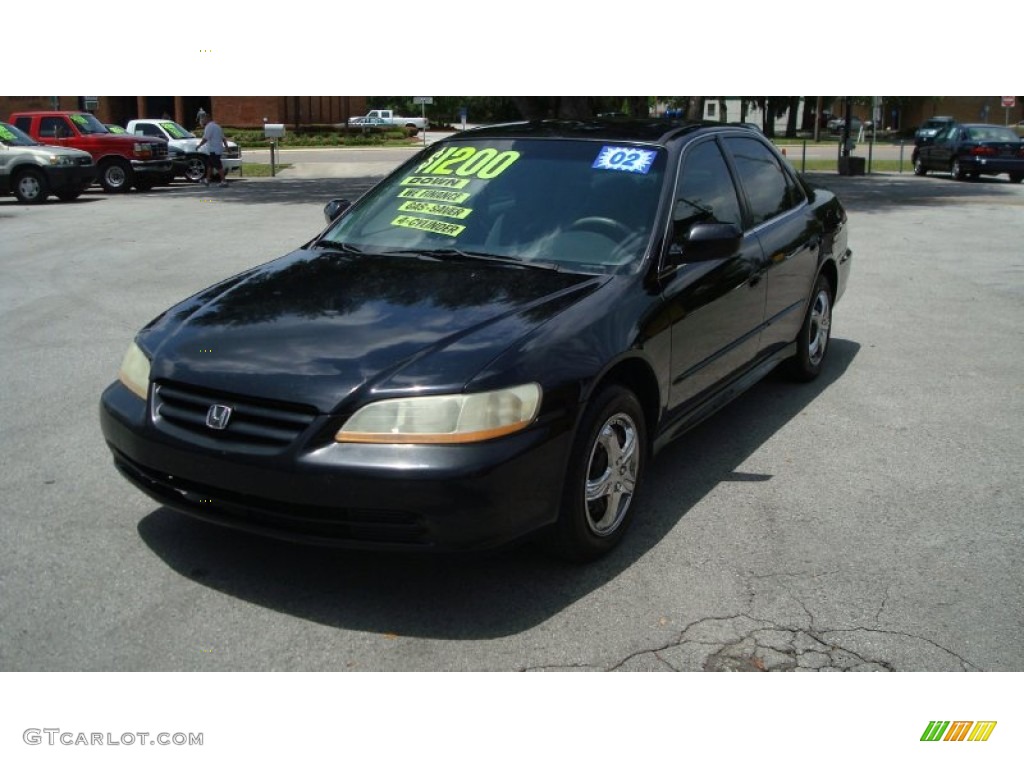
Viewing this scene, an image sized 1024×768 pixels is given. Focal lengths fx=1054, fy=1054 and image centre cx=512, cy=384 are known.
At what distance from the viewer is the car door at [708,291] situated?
4.68 meters

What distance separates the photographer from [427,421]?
11.4 feet

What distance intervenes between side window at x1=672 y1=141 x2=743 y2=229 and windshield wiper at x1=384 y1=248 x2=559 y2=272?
72 cm

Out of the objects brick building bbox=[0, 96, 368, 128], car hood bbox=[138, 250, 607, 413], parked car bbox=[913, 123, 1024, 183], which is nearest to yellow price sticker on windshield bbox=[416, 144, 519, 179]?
car hood bbox=[138, 250, 607, 413]

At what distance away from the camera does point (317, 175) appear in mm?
31297

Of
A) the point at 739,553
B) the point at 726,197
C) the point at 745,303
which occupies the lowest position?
the point at 739,553

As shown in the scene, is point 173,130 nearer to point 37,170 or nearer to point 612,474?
point 37,170

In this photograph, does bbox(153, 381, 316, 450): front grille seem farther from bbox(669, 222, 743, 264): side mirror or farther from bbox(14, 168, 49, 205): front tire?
bbox(14, 168, 49, 205): front tire

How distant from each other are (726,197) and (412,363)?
2.56 metres

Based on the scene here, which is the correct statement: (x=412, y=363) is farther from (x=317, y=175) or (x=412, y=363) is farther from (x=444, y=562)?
(x=317, y=175)

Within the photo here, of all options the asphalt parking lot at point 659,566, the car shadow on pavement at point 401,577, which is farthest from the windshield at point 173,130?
the car shadow on pavement at point 401,577

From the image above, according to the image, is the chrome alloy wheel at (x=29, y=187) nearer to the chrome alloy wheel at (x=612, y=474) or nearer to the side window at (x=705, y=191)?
the side window at (x=705, y=191)

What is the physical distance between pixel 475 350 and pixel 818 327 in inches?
155

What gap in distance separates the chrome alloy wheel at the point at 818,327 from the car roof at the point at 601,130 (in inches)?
65.3

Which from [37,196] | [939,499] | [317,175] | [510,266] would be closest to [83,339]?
[510,266]
